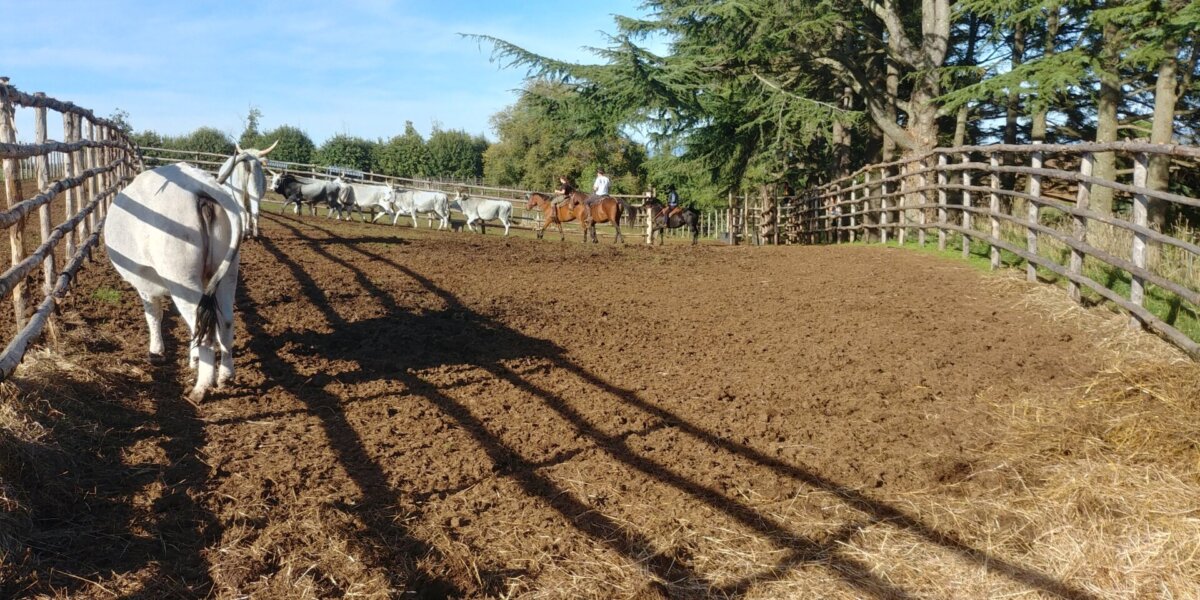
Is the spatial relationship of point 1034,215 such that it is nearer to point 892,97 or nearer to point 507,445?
point 507,445

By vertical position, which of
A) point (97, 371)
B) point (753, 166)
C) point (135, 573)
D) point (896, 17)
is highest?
point (896, 17)

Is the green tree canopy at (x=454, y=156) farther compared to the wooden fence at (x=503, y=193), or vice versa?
the green tree canopy at (x=454, y=156)

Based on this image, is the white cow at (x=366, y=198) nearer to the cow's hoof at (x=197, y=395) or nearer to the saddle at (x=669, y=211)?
the saddle at (x=669, y=211)

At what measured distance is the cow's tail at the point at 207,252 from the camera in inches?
194

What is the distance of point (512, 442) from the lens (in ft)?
14.9

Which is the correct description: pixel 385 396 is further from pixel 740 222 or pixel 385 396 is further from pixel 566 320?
pixel 740 222

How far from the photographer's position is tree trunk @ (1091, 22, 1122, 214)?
13141 mm

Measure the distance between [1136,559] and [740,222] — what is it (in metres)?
23.7

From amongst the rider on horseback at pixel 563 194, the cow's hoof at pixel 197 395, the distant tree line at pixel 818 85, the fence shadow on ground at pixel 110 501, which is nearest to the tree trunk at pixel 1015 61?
the distant tree line at pixel 818 85

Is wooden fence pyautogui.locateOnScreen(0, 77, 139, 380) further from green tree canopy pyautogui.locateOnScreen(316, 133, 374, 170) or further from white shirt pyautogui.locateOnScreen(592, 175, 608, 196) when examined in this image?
green tree canopy pyautogui.locateOnScreen(316, 133, 374, 170)

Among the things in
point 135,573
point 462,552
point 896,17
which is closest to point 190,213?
point 135,573

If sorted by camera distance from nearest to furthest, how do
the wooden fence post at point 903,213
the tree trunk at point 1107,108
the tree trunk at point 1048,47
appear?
1. the tree trunk at point 1107,108
2. the wooden fence post at point 903,213
3. the tree trunk at point 1048,47

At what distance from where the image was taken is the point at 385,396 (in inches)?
206

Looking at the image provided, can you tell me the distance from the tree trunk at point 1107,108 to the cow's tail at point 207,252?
1293cm
